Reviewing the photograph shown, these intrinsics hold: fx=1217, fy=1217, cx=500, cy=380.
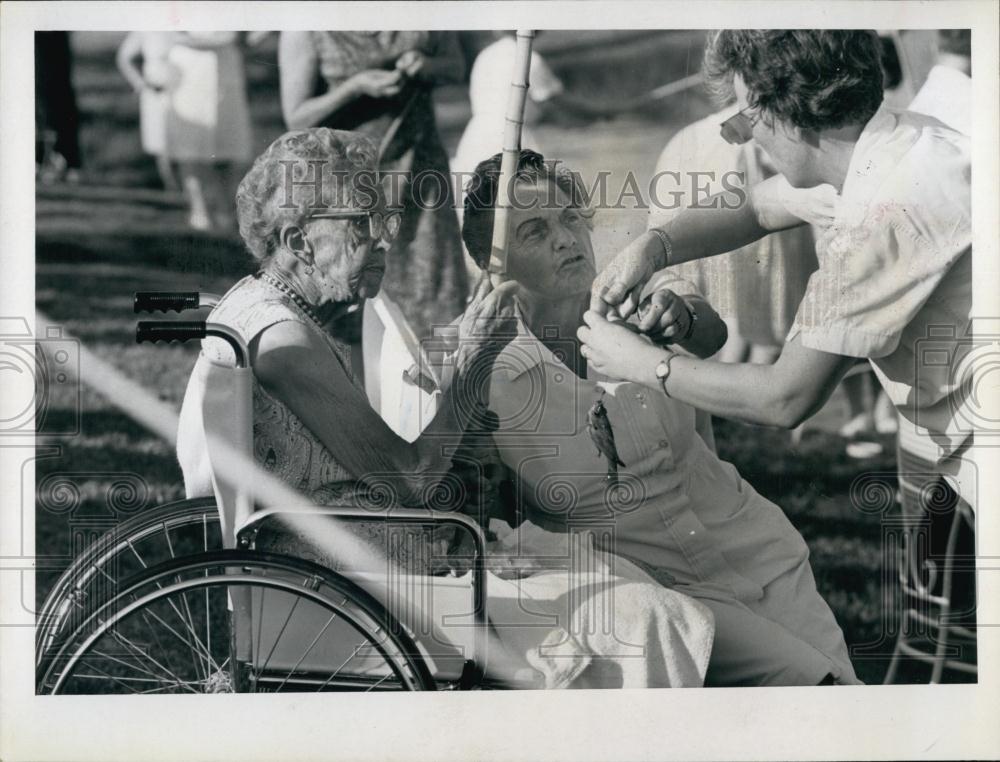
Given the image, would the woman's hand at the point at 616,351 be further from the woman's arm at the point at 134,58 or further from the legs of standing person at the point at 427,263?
the woman's arm at the point at 134,58

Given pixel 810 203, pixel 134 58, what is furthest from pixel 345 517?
pixel 810 203

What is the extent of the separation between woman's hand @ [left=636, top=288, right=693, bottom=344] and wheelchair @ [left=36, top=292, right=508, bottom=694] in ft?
2.93

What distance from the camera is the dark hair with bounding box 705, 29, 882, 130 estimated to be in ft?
13.4

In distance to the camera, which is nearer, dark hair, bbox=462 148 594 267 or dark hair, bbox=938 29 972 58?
dark hair, bbox=462 148 594 267

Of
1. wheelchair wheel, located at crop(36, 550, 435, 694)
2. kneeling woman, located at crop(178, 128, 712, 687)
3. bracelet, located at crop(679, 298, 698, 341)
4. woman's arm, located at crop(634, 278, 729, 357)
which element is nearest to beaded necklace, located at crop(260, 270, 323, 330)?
kneeling woman, located at crop(178, 128, 712, 687)

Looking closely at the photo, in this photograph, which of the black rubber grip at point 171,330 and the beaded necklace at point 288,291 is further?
the beaded necklace at point 288,291

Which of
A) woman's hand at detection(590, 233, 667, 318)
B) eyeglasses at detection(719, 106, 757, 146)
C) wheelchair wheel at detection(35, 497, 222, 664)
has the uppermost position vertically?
eyeglasses at detection(719, 106, 757, 146)

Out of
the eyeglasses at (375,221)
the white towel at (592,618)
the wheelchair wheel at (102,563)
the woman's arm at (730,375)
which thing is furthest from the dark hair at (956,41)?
the wheelchair wheel at (102,563)

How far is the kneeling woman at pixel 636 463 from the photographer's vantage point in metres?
4.07

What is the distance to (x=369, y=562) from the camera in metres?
4.06

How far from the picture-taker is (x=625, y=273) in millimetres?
4117

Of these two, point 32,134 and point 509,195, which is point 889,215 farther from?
point 32,134

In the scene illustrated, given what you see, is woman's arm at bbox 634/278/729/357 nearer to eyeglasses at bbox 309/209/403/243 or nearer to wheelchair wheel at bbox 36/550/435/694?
eyeglasses at bbox 309/209/403/243

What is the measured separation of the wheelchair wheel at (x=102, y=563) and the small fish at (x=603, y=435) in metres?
1.30
